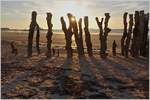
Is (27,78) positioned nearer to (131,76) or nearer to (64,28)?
(131,76)

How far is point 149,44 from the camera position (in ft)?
59.1

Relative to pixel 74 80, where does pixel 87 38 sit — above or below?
above

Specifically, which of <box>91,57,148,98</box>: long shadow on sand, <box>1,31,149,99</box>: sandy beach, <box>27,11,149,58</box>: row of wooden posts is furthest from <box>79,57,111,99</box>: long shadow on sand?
<box>27,11,149,58</box>: row of wooden posts

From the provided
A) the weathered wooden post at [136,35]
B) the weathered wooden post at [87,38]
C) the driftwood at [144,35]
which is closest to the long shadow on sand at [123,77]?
the weathered wooden post at [136,35]

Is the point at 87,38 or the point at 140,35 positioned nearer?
the point at 140,35

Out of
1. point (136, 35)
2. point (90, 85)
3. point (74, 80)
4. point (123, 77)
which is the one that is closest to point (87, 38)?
point (136, 35)

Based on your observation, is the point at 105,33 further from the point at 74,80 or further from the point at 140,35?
the point at 74,80

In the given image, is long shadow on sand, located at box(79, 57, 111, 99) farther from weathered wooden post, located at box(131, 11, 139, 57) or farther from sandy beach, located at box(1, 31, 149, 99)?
weathered wooden post, located at box(131, 11, 139, 57)

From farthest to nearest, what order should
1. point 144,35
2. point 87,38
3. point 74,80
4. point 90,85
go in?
point 87,38 < point 144,35 < point 74,80 < point 90,85

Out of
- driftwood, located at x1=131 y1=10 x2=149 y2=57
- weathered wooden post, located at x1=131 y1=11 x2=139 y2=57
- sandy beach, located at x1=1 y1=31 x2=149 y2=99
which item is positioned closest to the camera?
sandy beach, located at x1=1 y1=31 x2=149 y2=99

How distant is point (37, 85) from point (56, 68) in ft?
10.8

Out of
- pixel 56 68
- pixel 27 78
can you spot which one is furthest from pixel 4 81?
pixel 56 68

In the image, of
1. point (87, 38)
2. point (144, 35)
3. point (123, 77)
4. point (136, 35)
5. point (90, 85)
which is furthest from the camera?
point (87, 38)

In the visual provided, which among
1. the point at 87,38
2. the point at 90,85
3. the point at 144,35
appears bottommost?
the point at 90,85
